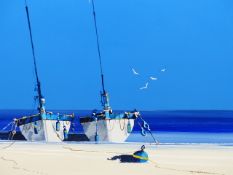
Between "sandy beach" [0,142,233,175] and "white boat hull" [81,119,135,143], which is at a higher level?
"white boat hull" [81,119,135,143]

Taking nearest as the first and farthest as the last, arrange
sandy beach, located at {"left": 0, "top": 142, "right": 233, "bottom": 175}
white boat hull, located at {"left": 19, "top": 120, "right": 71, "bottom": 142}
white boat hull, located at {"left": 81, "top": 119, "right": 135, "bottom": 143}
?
Result: sandy beach, located at {"left": 0, "top": 142, "right": 233, "bottom": 175} → white boat hull, located at {"left": 19, "top": 120, "right": 71, "bottom": 142} → white boat hull, located at {"left": 81, "top": 119, "right": 135, "bottom": 143}

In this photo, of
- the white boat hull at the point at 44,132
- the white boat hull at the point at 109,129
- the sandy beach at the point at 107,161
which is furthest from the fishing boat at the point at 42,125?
the sandy beach at the point at 107,161

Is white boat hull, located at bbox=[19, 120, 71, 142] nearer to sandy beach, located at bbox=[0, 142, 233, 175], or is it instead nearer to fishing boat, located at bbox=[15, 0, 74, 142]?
fishing boat, located at bbox=[15, 0, 74, 142]

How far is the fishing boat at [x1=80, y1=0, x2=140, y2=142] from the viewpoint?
123 ft

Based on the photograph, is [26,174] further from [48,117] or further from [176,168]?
[48,117]

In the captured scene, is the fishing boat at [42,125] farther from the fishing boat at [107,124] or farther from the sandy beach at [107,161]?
the sandy beach at [107,161]

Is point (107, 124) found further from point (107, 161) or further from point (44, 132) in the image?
point (107, 161)

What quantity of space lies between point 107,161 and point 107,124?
17.3 m

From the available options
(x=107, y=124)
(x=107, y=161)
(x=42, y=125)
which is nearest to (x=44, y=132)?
(x=42, y=125)

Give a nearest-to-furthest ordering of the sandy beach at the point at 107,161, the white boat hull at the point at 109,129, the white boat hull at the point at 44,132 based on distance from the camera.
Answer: the sandy beach at the point at 107,161 → the white boat hull at the point at 44,132 → the white boat hull at the point at 109,129

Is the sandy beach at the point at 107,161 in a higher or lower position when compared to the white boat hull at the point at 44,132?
lower

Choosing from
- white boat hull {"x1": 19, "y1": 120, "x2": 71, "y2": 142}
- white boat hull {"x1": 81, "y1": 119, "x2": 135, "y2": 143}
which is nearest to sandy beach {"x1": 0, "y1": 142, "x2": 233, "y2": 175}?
white boat hull {"x1": 19, "y1": 120, "x2": 71, "y2": 142}

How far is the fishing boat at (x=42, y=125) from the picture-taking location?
36.8m

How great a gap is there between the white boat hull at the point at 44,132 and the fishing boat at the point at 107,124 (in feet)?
6.39
